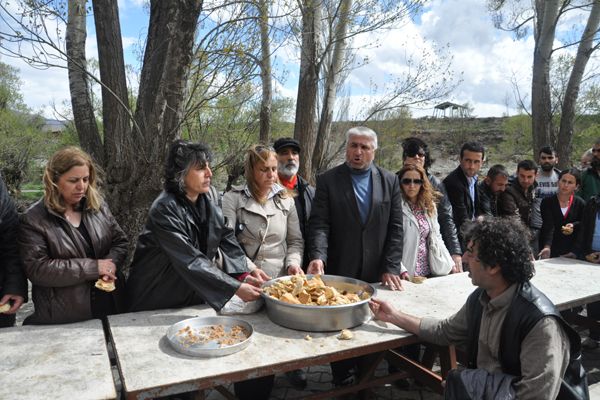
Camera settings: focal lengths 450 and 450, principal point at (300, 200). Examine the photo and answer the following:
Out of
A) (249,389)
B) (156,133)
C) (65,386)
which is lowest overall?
(249,389)

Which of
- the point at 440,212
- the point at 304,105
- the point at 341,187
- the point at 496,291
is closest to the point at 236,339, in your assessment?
the point at 496,291

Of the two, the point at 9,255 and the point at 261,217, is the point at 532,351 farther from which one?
the point at 9,255

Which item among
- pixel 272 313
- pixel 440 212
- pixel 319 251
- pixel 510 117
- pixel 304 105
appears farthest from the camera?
pixel 510 117

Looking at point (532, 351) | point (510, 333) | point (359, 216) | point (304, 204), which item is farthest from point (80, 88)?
point (532, 351)

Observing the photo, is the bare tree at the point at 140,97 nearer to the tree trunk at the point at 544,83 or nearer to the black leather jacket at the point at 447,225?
the black leather jacket at the point at 447,225

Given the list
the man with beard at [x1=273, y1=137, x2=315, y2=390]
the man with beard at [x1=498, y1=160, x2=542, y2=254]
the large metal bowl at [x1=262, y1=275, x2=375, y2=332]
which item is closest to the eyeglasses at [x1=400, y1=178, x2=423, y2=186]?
the man with beard at [x1=273, y1=137, x2=315, y2=390]

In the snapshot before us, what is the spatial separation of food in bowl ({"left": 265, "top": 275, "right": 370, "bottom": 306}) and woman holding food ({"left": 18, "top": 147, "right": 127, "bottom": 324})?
0.93 metres

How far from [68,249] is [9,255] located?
1.36ft

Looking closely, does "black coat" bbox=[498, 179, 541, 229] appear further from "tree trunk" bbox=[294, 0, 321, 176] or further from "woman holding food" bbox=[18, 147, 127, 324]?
"woman holding food" bbox=[18, 147, 127, 324]

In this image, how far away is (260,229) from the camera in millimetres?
3053

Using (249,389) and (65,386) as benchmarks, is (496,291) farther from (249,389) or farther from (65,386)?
(65,386)

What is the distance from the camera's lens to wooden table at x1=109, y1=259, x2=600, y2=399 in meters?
1.82

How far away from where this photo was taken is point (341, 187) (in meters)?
3.27

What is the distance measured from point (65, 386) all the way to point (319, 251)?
179cm
